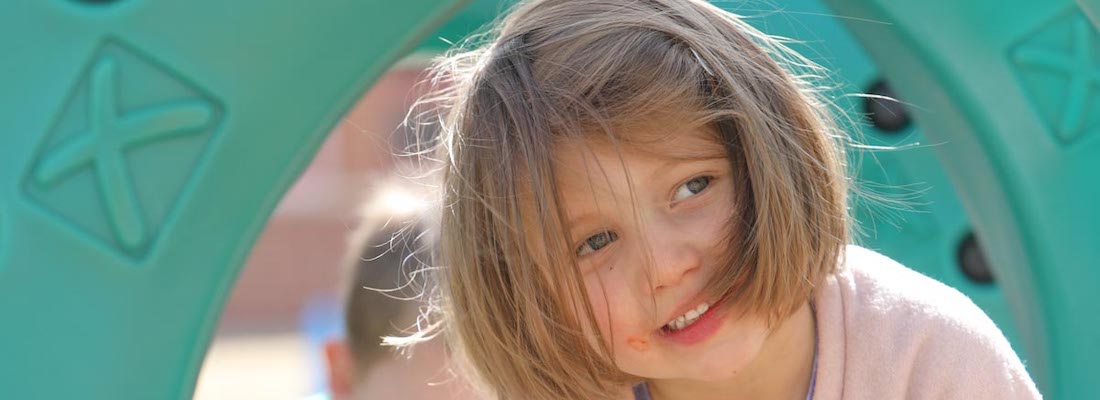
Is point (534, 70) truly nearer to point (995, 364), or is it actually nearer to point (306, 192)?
point (995, 364)

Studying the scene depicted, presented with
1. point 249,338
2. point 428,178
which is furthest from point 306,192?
point 428,178

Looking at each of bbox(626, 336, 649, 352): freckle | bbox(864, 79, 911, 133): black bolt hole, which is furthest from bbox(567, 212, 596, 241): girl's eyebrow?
bbox(864, 79, 911, 133): black bolt hole

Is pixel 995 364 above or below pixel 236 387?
above

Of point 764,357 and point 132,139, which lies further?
point 764,357

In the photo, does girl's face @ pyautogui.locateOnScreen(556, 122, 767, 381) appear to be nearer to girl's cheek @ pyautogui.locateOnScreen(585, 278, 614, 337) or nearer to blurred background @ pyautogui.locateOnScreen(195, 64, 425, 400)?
girl's cheek @ pyautogui.locateOnScreen(585, 278, 614, 337)

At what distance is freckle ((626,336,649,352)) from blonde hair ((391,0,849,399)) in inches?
1.3

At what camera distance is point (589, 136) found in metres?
1.04

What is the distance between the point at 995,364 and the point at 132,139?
0.83 metres

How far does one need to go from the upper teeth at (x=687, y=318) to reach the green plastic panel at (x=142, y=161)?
36 cm

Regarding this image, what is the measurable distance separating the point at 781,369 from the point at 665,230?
30cm

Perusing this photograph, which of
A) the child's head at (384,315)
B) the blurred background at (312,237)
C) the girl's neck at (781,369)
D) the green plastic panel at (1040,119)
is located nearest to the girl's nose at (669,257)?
the girl's neck at (781,369)

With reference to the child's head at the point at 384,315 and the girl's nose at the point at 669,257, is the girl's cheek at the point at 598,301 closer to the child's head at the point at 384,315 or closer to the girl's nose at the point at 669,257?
the girl's nose at the point at 669,257

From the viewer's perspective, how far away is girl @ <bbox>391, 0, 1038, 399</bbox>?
1.04 metres

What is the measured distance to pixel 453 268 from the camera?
47.1 inches
